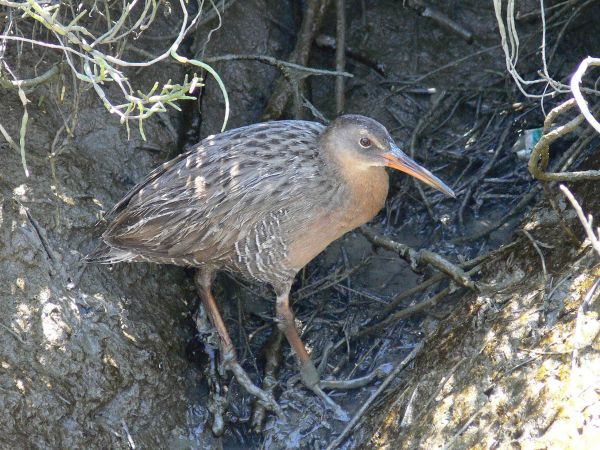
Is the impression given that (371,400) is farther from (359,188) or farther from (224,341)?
(359,188)

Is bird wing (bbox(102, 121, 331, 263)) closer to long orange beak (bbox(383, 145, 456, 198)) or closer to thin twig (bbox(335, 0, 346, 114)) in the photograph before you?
long orange beak (bbox(383, 145, 456, 198))

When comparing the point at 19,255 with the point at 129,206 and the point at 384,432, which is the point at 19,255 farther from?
the point at 384,432

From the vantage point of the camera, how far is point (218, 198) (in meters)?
4.12

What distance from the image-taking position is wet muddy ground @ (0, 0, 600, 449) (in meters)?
3.48

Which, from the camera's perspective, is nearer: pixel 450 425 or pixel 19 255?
pixel 450 425

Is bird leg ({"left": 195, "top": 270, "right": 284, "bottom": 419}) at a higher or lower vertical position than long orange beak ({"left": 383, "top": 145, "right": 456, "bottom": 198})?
lower

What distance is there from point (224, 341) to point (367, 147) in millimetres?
1214

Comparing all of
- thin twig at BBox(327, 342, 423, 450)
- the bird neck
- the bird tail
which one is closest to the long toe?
thin twig at BBox(327, 342, 423, 450)

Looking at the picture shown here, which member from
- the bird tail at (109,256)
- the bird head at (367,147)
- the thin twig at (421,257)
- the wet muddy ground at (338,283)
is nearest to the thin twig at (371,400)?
the wet muddy ground at (338,283)

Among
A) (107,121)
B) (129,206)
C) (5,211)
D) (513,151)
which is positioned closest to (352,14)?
(513,151)

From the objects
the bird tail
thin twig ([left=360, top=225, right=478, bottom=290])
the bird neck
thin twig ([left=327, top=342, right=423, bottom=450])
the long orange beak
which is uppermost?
the long orange beak

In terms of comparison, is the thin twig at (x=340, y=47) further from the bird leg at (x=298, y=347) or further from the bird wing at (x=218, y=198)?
the bird leg at (x=298, y=347)

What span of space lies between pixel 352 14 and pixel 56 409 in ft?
9.71

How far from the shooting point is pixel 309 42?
516cm
